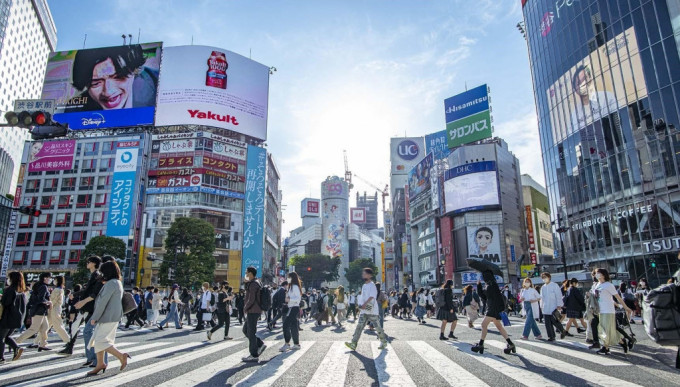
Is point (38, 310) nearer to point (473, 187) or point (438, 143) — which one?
point (473, 187)

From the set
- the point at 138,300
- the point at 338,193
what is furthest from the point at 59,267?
the point at 338,193

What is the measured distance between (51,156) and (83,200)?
764 cm

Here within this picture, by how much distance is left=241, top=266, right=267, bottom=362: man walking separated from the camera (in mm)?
6961

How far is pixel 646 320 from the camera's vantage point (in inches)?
198

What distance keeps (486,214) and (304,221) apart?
11664 centimetres

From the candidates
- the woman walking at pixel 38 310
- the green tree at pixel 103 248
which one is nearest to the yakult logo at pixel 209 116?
the green tree at pixel 103 248

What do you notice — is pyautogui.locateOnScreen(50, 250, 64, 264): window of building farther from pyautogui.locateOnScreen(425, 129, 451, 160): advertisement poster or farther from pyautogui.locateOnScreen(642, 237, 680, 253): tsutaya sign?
pyautogui.locateOnScreen(642, 237, 680, 253): tsutaya sign

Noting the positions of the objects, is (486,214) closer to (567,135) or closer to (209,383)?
(567,135)

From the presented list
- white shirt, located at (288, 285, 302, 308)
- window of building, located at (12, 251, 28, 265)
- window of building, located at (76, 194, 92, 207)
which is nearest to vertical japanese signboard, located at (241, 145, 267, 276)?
window of building, located at (76, 194, 92, 207)

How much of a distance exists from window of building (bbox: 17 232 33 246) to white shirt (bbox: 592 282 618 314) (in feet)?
208

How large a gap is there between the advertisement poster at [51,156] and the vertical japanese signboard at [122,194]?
8431 mm

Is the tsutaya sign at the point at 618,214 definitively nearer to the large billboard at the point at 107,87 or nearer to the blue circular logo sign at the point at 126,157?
the large billboard at the point at 107,87

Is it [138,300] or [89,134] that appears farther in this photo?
[89,134]

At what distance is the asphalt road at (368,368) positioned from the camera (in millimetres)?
4980
